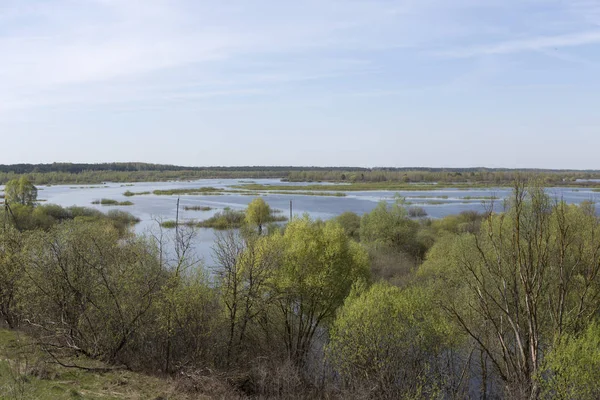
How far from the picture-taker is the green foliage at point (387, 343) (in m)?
13.4

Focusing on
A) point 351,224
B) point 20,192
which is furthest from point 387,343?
point 20,192

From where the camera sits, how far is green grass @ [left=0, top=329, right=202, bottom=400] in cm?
1124

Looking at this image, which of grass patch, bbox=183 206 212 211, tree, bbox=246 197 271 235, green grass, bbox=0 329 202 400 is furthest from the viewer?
grass patch, bbox=183 206 212 211

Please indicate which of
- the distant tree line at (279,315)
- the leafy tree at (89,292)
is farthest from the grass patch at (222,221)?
the leafy tree at (89,292)

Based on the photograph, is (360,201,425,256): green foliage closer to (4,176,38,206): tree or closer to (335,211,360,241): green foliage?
(335,211,360,241): green foliage

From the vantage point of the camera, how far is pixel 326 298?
1866 cm

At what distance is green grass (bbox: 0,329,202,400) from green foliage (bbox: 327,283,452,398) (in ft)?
13.9

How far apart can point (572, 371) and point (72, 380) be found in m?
12.1

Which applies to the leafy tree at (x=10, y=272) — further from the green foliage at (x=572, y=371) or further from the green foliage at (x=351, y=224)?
the green foliage at (x=351, y=224)

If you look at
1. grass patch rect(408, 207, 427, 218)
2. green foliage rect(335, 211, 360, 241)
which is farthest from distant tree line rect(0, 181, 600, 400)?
grass patch rect(408, 207, 427, 218)

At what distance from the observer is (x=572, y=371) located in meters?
10.1

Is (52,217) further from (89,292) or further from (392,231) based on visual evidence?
(89,292)

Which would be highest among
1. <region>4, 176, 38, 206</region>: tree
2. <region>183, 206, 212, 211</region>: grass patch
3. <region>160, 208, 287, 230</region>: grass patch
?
<region>4, 176, 38, 206</region>: tree

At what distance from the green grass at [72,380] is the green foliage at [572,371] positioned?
843cm
